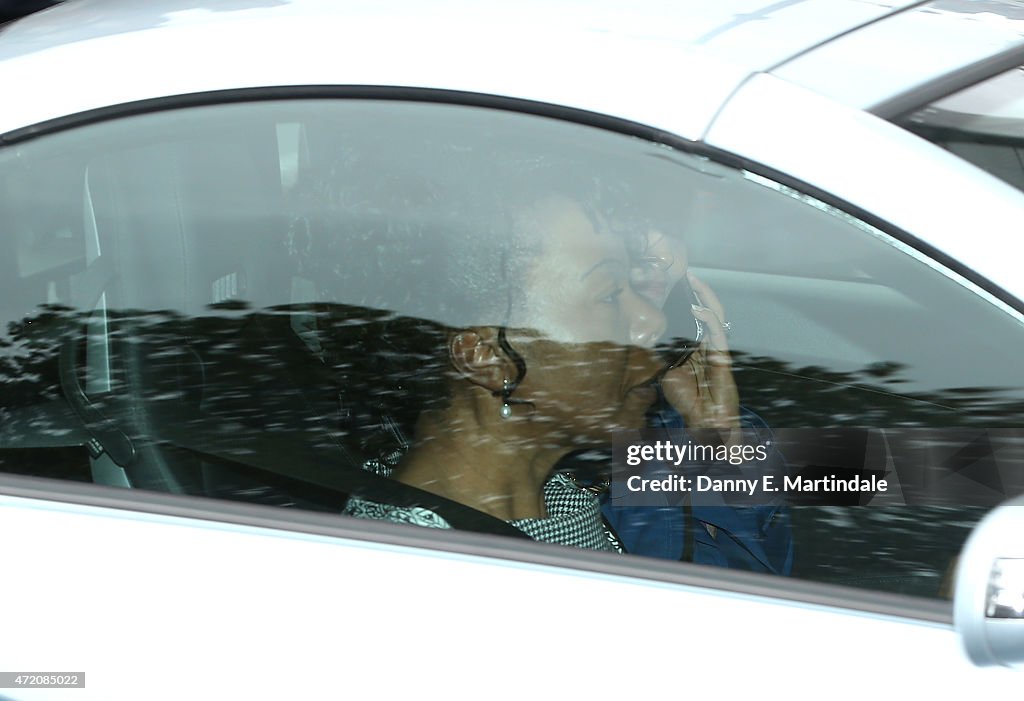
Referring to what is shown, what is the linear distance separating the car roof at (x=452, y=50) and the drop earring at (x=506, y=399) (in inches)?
13.5

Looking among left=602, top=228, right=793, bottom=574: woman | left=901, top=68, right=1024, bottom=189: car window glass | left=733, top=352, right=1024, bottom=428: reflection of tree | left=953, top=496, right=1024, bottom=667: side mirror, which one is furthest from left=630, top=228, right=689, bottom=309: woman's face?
left=953, top=496, right=1024, bottom=667: side mirror

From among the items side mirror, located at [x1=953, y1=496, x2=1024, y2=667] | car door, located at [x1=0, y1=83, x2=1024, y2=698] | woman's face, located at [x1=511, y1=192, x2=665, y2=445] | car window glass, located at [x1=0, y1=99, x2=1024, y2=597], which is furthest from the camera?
woman's face, located at [x1=511, y1=192, x2=665, y2=445]

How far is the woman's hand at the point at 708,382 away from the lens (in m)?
1.28

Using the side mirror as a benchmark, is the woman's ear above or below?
above

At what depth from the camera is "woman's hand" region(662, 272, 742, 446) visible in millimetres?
1279

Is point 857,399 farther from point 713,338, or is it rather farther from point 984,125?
point 984,125

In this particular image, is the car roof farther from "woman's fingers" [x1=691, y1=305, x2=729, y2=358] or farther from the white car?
"woman's fingers" [x1=691, y1=305, x2=729, y2=358]

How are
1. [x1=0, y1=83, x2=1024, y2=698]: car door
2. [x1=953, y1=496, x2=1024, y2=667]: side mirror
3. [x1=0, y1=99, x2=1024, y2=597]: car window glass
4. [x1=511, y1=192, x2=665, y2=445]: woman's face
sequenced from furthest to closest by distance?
[x1=511, y1=192, x2=665, y2=445]: woman's face < [x1=0, y1=99, x2=1024, y2=597]: car window glass < [x1=0, y1=83, x2=1024, y2=698]: car door < [x1=953, y1=496, x2=1024, y2=667]: side mirror

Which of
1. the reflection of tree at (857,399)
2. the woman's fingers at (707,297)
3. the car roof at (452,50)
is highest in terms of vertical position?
the car roof at (452,50)

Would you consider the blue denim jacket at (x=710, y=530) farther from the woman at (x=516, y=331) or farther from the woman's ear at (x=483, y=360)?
the woman's ear at (x=483, y=360)

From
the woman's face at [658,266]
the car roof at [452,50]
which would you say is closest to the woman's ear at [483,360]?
the woman's face at [658,266]

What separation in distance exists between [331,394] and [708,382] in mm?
448

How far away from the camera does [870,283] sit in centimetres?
114

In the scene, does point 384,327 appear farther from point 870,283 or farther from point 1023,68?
point 1023,68
